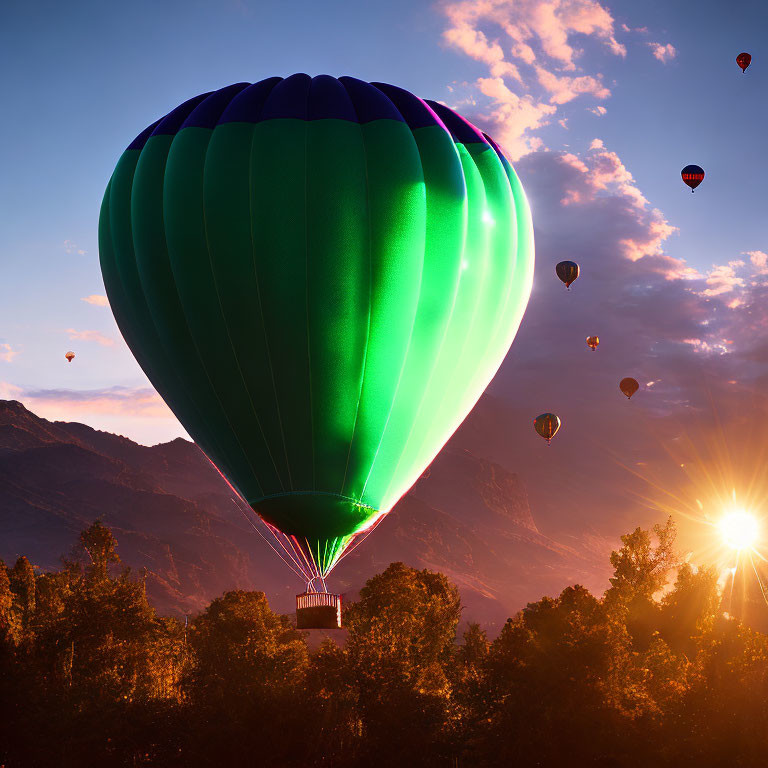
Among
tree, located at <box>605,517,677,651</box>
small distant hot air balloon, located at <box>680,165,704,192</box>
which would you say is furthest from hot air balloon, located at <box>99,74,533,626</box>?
small distant hot air balloon, located at <box>680,165,704,192</box>

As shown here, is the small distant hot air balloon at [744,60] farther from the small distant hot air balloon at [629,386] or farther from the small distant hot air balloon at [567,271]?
the small distant hot air balloon at [629,386]

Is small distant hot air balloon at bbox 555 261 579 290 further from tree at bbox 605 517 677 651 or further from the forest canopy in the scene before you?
the forest canopy

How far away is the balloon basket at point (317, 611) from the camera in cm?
2211

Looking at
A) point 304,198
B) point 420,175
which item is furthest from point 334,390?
point 420,175

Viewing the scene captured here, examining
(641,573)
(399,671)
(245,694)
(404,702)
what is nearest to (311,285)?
(404,702)

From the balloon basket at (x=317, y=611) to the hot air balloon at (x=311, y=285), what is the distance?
→ 0.11 metres

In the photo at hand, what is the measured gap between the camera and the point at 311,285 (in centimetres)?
2156

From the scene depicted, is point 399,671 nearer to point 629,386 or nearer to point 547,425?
point 547,425

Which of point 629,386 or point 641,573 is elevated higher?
point 629,386

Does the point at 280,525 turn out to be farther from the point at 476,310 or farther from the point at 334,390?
the point at 476,310

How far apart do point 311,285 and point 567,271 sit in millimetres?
35995

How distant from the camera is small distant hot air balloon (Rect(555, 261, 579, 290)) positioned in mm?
53719

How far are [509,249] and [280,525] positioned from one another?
11.6 metres

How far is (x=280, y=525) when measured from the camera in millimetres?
22641
